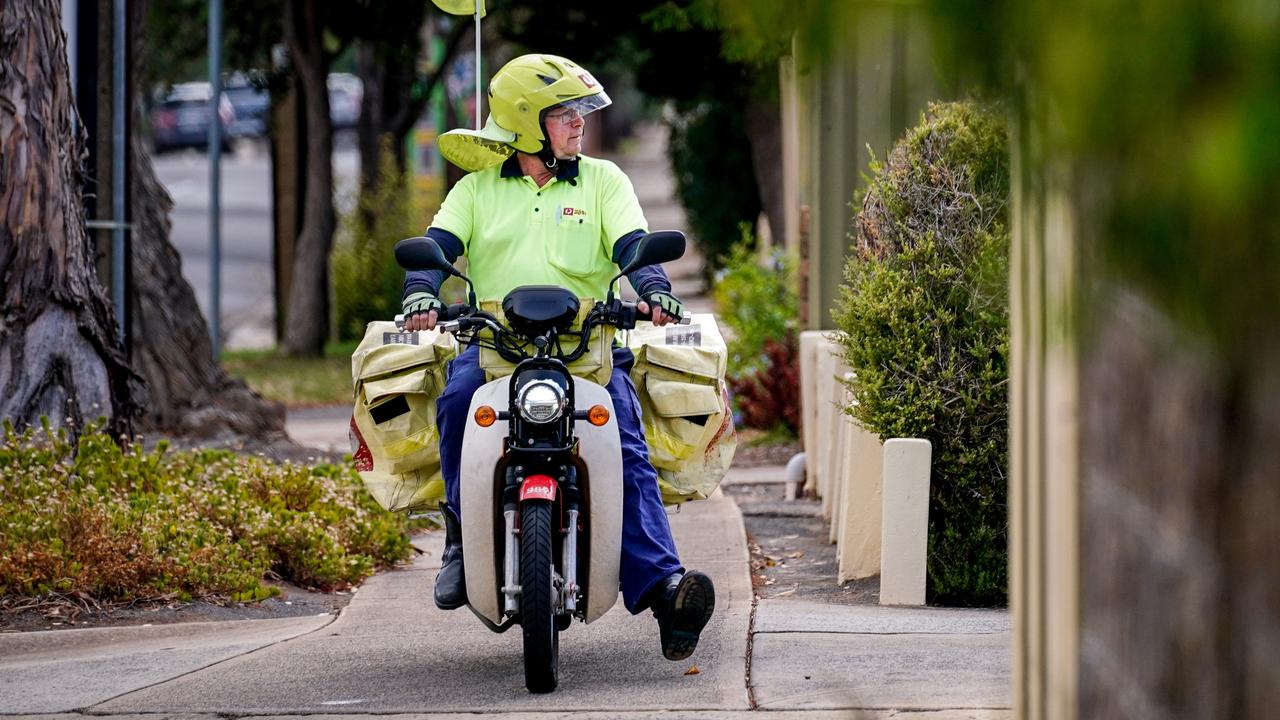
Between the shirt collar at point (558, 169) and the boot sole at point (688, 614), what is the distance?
4.25 ft

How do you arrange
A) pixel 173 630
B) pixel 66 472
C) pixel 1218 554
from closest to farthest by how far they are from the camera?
pixel 1218 554, pixel 173 630, pixel 66 472

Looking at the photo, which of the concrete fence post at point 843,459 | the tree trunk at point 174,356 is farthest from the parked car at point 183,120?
the concrete fence post at point 843,459

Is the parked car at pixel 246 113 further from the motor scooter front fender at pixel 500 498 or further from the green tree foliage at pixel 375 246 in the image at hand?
the motor scooter front fender at pixel 500 498

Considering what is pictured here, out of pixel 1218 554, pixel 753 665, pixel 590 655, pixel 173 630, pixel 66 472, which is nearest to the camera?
pixel 1218 554

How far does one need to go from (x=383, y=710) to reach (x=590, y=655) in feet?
3.05

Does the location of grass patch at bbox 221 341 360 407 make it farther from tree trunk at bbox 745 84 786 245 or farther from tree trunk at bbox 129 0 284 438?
tree trunk at bbox 745 84 786 245

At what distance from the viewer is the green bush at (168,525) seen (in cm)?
624

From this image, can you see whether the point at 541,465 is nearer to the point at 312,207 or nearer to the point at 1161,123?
the point at 1161,123

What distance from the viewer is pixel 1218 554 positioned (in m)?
1.58

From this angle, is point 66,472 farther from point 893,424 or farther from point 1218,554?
point 1218,554

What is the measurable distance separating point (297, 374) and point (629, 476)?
42.1ft

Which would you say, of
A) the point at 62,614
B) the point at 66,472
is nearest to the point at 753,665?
the point at 62,614

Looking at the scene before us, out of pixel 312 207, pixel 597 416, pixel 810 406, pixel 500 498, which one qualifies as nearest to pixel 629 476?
pixel 597 416

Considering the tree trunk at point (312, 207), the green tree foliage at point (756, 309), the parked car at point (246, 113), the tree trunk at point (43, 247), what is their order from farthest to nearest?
the parked car at point (246, 113)
the tree trunk at point (312, 207)
the green tree foliage at point (756, 309)
the tree trunk at point (43, 247)
